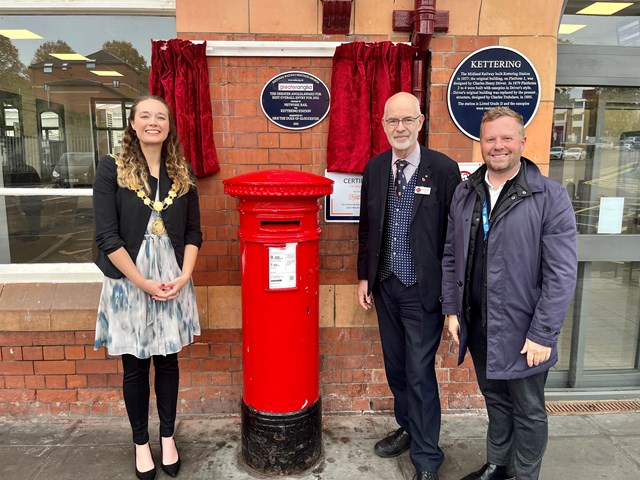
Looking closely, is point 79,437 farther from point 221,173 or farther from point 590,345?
point 590,345

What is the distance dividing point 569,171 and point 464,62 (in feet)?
4.35

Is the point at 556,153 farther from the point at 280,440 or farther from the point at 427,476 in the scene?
the point at 280,440

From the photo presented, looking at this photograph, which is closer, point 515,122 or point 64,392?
point 515,122

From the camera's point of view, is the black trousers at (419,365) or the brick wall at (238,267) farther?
the brick wall at (238,267)

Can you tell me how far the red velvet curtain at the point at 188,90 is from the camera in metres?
3.11

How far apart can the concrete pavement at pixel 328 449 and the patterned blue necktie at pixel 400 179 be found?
175 centimetres

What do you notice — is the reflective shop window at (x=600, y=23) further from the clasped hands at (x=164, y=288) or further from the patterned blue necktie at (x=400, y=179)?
the clasped hands at (x=164, y=288)

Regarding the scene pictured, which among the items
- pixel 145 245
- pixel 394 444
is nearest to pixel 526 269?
pixel 394 444

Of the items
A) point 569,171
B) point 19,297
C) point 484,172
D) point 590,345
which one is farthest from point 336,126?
point 590,345

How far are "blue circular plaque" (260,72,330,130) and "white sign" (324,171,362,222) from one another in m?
0.41

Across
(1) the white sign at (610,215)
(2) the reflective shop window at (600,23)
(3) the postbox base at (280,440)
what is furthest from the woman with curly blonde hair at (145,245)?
(1) the white sign at (610,215)

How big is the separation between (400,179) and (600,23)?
2.34 m

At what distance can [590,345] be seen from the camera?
4.07 meters

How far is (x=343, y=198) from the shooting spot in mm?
3391
